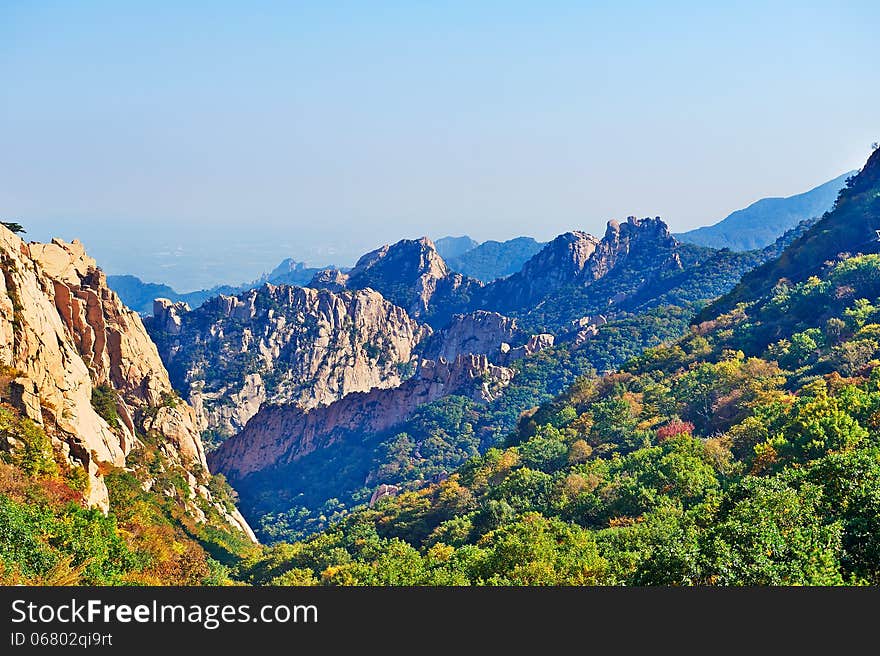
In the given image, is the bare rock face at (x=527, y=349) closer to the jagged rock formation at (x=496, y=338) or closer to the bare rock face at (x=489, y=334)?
the jagged rock formation at (x=496, y=338)

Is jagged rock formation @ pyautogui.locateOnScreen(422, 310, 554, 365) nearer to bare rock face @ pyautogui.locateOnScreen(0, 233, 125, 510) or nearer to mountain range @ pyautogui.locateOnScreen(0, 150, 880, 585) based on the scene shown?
mountain range @ pyautogui.locateOnScreen(0, 150, 880, 585)

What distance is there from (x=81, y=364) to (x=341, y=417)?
273 ft

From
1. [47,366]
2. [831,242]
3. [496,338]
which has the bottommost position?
[496,338]

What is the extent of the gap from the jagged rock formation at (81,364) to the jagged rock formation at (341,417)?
4684cm

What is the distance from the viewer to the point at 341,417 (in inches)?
5768

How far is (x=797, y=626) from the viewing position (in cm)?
1870

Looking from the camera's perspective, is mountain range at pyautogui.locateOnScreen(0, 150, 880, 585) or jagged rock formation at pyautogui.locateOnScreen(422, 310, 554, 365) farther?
jagged rock formation at pyautogui.locateOnScreen(422, 310, 554, 365)

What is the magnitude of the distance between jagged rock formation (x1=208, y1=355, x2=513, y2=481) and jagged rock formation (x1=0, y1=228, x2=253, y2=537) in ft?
154

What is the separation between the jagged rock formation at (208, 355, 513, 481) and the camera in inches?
5531

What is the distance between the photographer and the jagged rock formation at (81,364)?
5144 centimetres

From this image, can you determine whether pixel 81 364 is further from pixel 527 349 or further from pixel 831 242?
pixel 527 349

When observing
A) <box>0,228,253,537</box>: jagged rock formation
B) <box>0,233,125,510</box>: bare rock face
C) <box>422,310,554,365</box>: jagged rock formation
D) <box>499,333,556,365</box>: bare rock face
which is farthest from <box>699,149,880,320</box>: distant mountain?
<box>0,233,125,510</box>: bare rock face

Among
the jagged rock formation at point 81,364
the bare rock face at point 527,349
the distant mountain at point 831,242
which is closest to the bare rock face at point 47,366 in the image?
the jagged rock formation at point 81,364

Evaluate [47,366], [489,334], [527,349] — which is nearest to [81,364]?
[47,366]
